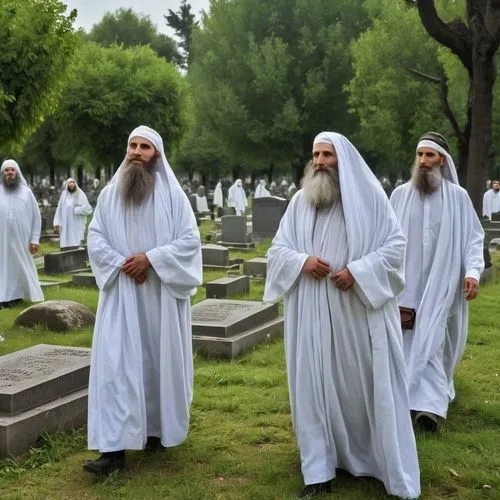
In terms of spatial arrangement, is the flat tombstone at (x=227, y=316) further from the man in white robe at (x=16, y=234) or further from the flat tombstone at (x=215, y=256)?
the flat tombstone at (x=215, y=256)

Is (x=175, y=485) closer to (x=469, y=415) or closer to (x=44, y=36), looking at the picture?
(x=469, y=415)

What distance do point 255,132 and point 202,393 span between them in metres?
30.6

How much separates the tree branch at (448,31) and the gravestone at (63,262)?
774cm

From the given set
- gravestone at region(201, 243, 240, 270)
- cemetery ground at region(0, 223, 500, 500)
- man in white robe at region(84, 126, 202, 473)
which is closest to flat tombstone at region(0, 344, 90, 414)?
cemetery ground at region(0, 223, 500, 500)

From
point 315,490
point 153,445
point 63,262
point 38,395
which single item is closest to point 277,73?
point 63,262

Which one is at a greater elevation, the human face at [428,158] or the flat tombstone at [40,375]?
the human face at [428,158]

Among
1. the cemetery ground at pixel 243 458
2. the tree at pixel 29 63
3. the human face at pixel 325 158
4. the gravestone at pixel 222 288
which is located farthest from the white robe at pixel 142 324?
the gravestone at pixel 222 288

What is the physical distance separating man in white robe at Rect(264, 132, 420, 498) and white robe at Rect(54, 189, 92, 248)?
14.6 m

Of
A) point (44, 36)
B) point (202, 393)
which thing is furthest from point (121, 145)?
point (202, 393)

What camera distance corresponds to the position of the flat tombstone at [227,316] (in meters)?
8.77

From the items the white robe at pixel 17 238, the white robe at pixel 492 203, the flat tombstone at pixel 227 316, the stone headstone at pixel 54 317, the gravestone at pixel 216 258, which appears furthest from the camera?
the white robe at pixel 492 203

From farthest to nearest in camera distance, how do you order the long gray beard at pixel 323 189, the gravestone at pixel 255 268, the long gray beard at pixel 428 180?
the gravestone at pixel 255 268 → the long gray beard at pixel 428 180 → the long gray beard at pixel 323 189

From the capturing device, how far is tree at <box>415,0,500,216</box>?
45.6ft

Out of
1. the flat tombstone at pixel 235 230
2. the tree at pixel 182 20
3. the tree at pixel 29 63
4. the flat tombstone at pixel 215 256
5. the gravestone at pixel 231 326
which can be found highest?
the tree at pixel 182 20
